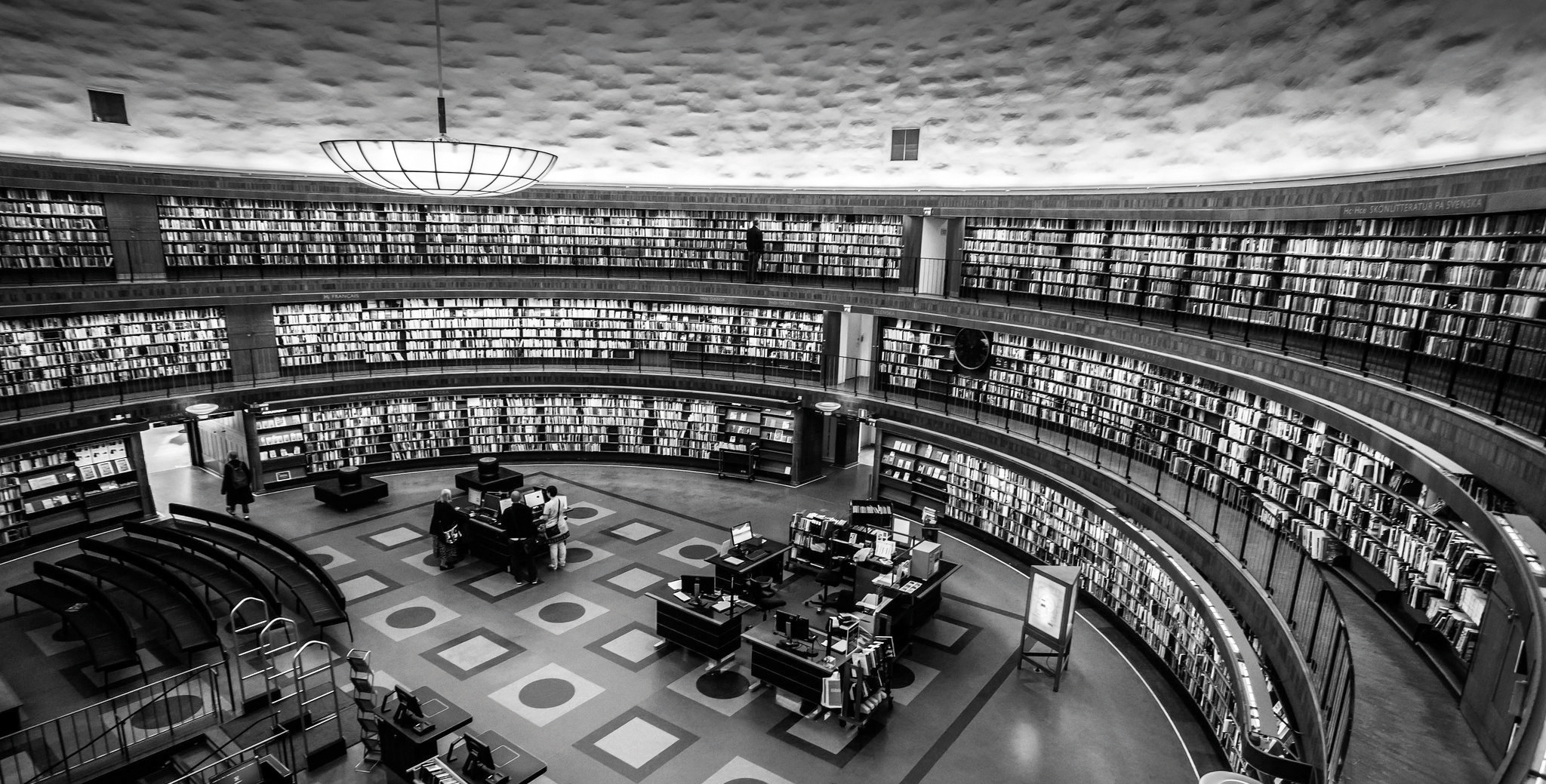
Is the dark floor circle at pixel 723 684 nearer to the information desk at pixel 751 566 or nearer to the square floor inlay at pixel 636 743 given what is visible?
the square floor inlay at pixel 636 743

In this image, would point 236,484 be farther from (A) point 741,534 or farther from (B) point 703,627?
(B) point 703,627

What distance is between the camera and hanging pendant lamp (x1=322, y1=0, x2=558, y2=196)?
20.4 feet

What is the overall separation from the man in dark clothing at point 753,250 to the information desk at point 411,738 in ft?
33.3

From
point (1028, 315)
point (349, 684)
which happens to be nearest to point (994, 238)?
point (1028, 315)

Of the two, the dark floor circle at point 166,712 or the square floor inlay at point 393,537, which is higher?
the square floor inlay at point 393,537

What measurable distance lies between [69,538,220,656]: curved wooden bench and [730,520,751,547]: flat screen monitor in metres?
6.25

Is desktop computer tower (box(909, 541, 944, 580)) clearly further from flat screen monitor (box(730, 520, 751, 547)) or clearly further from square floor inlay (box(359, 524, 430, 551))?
square floor inlay (box(359, 524, 430, 551))

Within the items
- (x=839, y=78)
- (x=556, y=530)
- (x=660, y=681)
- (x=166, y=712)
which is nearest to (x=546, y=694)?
(x=660, y=681)

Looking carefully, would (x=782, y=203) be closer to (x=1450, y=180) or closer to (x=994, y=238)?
(x=994, y=238)

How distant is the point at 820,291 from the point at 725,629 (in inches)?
299

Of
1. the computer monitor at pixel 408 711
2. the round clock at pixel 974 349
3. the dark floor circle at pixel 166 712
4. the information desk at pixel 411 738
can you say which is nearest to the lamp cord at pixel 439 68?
the computer monitor at pixel 408 711

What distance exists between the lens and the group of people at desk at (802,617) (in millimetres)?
8594

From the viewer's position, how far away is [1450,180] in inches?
270

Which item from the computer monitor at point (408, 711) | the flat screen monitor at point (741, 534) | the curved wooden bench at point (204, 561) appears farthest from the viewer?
the flat screen monitor at point (741, 534)
